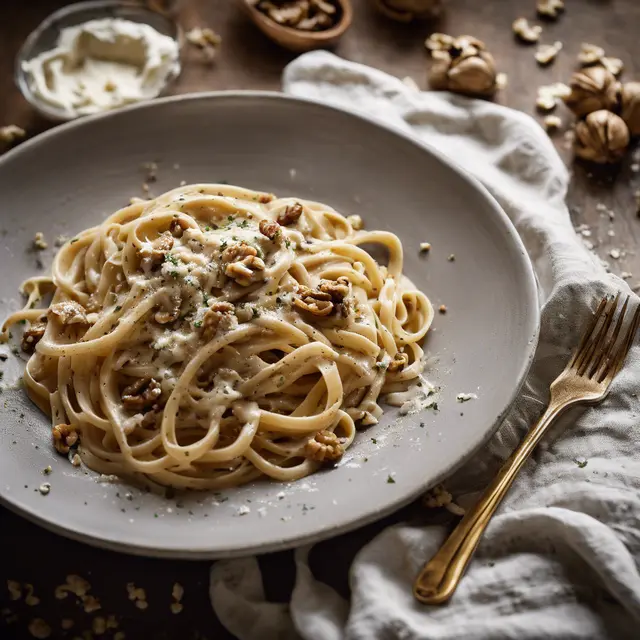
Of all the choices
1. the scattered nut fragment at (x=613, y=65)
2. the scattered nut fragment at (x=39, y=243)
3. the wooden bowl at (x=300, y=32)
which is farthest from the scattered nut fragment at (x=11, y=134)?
the scattered nut fragment at (x=613, y=65)

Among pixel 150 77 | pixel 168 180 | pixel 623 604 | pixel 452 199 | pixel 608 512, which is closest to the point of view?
pixel 623 604

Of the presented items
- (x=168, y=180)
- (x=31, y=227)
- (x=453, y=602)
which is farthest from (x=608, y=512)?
(x=31, y=227)

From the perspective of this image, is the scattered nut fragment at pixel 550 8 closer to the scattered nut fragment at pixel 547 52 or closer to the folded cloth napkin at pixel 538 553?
the scattered nut fragment at pixel 547 52

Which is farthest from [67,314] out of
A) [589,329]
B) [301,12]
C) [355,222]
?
[301,12]

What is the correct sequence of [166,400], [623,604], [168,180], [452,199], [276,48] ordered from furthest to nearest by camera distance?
[276,48], [168,180], [452,199], [166,400], [623,604]

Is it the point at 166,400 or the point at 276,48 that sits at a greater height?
the point at 276,48

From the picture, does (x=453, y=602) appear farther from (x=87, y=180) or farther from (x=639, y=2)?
(x=639, y=2)
